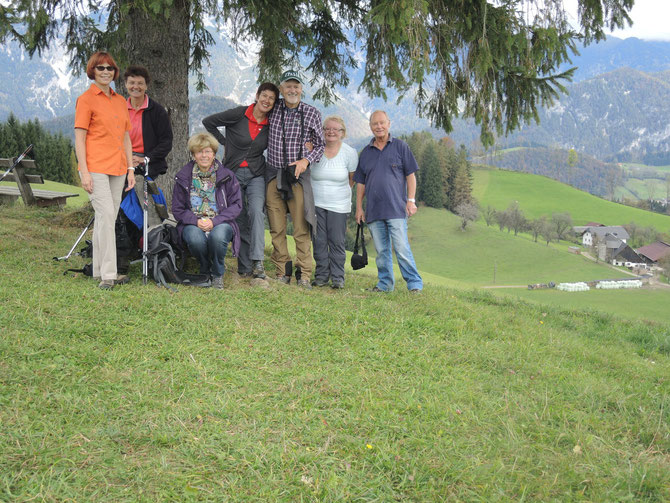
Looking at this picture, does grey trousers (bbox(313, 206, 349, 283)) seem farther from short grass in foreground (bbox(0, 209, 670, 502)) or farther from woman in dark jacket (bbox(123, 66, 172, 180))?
woman in dark jacket (bbox(123, 66, 172, 180))

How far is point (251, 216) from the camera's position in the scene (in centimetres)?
616

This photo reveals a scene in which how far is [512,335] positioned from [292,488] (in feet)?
11.5

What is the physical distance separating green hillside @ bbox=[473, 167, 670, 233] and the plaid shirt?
9971 cm

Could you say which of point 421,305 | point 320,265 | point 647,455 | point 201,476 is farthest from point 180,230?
point 647,455

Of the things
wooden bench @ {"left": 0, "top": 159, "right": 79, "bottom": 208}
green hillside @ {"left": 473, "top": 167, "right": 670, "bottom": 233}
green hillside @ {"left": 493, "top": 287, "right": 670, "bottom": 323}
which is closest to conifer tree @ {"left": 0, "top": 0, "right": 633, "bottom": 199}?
wooden bench @ {"left": 0, "top": 159, "right": 79, "bottom": 208}

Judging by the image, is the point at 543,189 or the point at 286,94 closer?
the point at 286,94

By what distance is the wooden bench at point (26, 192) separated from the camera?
1106 centimetres

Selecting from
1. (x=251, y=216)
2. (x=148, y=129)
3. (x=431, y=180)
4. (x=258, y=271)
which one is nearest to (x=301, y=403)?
(x=258, y=271)

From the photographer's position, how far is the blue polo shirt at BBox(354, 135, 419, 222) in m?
6.33

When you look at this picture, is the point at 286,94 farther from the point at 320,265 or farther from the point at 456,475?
the point at 456,475

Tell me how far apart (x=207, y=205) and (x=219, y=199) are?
15 cm

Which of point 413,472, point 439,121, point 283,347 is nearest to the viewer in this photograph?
→ point 413,472

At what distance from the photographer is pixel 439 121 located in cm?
888

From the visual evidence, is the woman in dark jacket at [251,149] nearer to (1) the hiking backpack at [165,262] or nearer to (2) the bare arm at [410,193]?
(1) the hiking backpack at [165,262]
